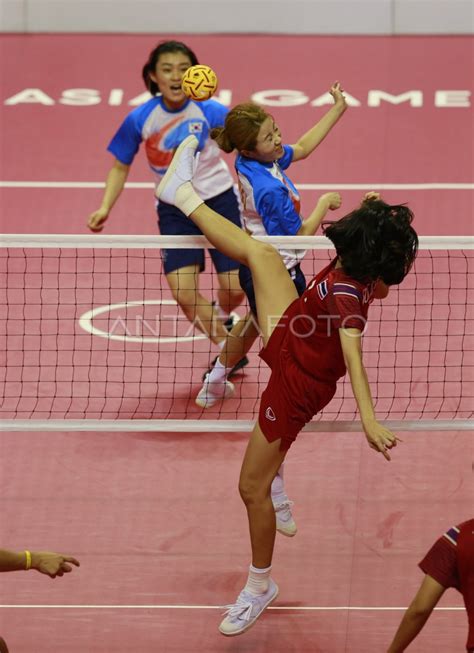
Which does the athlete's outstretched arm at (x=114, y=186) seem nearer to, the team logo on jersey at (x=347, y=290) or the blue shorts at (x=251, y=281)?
the blue shorts at (x=251, y=281)

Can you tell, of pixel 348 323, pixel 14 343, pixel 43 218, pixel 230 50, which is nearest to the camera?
pixel 348 323

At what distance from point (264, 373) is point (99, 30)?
850cm

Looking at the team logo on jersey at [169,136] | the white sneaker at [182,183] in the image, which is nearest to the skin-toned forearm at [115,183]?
the team logo on jersey at [169,136]

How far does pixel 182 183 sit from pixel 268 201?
0.54m

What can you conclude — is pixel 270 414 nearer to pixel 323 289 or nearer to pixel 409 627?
pixel 323 289

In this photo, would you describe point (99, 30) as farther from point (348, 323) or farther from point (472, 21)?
point (348, 323)

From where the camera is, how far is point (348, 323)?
5.79 metres

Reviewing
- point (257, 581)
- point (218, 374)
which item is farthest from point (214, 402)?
point (257, 581)

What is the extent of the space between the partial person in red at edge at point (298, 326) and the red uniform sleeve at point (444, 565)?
57 centimetres

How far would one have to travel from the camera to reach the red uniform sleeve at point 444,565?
5.15m

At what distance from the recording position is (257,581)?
6.43 meters

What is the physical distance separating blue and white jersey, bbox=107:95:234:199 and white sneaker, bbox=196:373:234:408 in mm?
1400

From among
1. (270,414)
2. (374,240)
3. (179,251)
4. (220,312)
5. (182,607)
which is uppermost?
(374,240)

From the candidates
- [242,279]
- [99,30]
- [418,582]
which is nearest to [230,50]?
[99,30]
